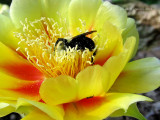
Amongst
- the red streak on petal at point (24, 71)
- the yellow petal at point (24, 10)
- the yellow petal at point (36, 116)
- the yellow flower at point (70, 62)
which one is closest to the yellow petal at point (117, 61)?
the yellow flower at point (70, 62)

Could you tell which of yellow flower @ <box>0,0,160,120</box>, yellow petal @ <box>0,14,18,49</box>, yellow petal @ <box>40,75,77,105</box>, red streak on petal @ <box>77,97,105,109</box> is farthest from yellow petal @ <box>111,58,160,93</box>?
yellow petal @ <box>0,14,18,49</box>

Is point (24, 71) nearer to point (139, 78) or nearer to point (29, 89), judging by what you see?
point (29, 89)

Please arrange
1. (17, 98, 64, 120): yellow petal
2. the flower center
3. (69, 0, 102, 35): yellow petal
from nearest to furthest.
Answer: (17, 98, 64, 120): yellow petal, the flower center, (69, 0, 102, 35): yellow petal

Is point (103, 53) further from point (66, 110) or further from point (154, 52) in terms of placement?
point (154, 52)

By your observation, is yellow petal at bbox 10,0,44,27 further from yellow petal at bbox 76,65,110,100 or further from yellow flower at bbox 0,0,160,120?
yellow petal at bbox 76,65,110,100

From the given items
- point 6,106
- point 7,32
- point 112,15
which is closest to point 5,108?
point 6,106

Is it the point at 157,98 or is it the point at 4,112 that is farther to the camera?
the point at 157,98

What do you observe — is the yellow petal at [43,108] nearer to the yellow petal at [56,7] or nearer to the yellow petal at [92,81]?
the yellow petal at [92,81]

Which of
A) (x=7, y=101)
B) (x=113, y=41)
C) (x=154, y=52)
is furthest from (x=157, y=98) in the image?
(x=7, y=101)
